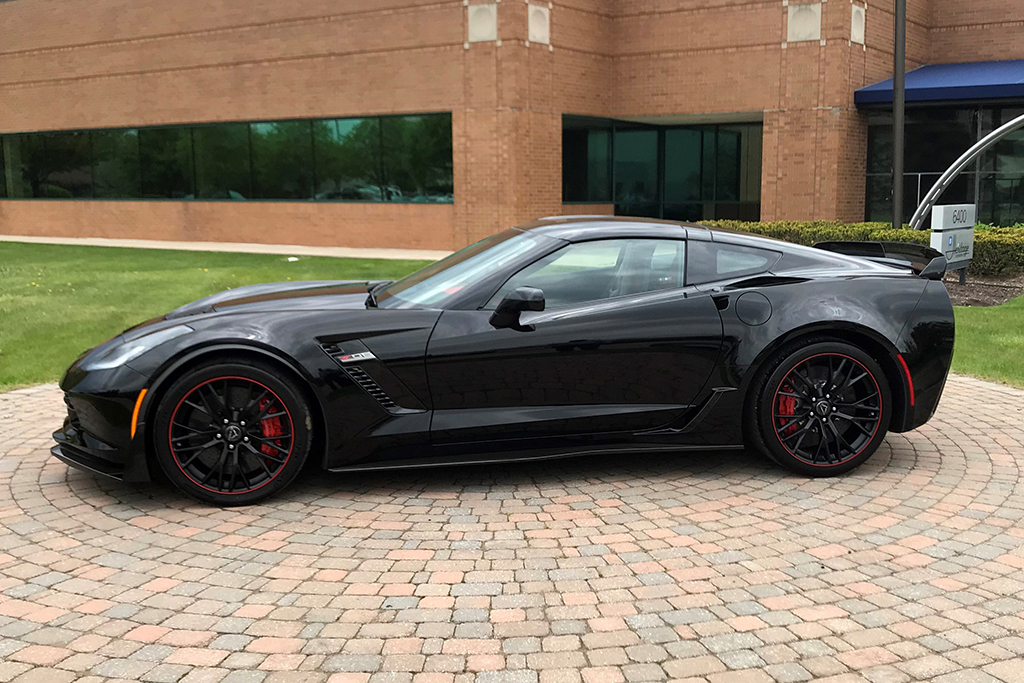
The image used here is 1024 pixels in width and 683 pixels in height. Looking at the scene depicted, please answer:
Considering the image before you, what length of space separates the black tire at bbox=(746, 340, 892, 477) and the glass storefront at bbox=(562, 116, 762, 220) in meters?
17.6

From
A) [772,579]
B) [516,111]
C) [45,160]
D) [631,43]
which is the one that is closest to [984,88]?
[631,43]

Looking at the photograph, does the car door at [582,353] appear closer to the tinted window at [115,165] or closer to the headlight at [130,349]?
the headlight at [130,349]

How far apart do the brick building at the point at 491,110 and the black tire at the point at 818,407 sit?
1588 centimetres

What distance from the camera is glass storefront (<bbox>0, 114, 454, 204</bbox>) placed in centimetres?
2183

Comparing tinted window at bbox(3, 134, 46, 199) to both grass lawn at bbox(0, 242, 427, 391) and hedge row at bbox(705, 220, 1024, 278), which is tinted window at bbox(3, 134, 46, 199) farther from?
hedge row at bbox(705, 220, 1024, 278)

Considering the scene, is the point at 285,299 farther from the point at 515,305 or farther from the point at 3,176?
the point at 3,176

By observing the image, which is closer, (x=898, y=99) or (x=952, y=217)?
(x=952, y=217)

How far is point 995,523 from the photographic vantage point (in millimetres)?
4477

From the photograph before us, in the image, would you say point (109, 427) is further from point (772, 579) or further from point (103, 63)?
point (103, 63)

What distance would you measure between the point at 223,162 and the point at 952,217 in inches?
712

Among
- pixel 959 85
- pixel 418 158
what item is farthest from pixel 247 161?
pixel 959 85

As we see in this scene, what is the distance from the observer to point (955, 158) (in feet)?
67.9

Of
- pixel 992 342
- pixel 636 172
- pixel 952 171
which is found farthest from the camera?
pixel 636 172

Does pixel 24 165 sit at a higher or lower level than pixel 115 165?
higher
